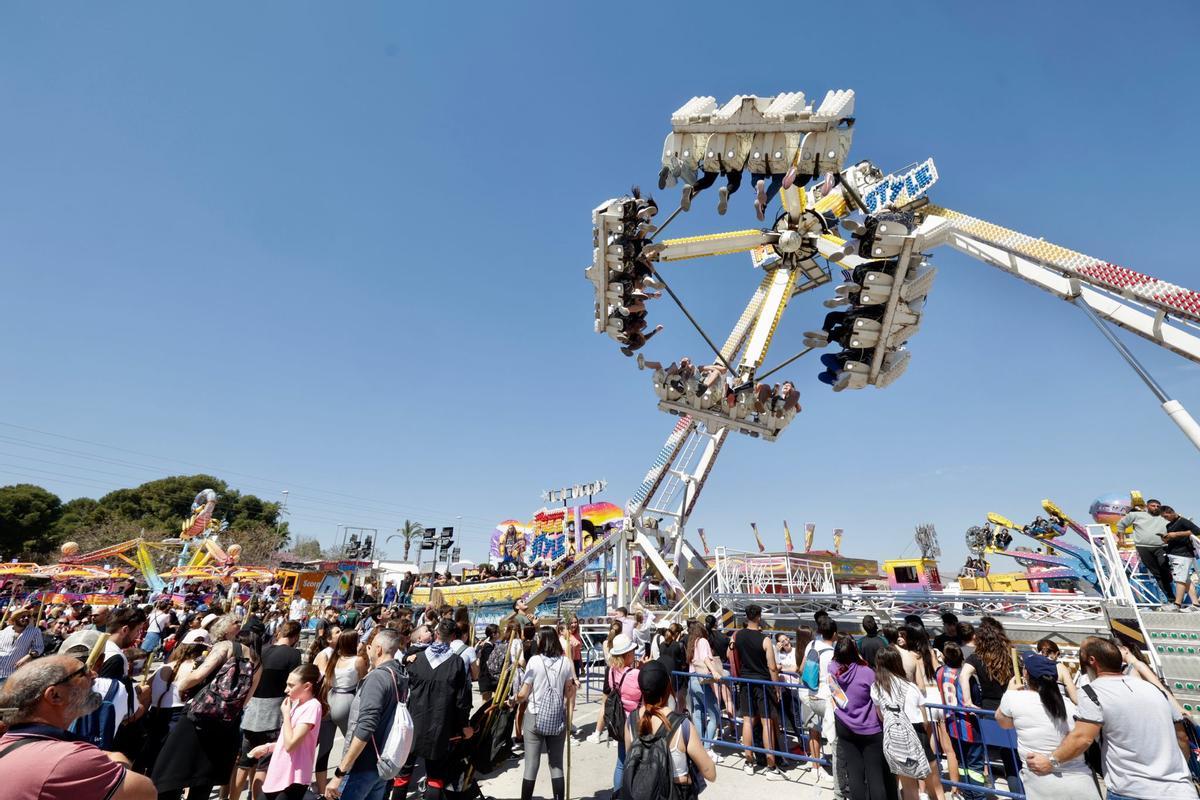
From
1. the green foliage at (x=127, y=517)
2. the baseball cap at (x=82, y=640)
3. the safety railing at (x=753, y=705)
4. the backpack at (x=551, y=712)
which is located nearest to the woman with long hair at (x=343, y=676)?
the backpack at (x=551, y=712)

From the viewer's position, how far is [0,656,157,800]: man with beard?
1.98 meters

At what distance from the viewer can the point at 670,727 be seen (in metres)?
3.43

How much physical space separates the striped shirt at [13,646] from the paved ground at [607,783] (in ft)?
26.2

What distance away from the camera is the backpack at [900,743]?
4.53 metres

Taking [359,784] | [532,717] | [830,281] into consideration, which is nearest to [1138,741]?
[532,717]

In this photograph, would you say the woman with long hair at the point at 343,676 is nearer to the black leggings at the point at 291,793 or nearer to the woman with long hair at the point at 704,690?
the black leggings at the point at 291,793

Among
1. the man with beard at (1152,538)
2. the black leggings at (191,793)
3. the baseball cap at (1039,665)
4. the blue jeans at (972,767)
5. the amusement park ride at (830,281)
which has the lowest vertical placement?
the blue jeans at (972,767)

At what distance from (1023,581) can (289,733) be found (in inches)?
1654

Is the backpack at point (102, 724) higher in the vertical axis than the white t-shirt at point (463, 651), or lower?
lower

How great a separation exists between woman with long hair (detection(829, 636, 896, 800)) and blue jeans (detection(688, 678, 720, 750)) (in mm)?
3013

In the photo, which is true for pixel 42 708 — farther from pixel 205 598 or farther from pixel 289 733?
pixel 205 598

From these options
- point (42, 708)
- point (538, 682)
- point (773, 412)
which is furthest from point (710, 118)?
point (42, 708)

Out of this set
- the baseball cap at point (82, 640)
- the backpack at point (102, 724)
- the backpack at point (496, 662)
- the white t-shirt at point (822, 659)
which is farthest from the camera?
the backpack at point (496, 662)

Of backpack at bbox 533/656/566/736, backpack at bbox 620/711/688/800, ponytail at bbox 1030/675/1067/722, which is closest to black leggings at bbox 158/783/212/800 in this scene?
backpack at bbox 533/656/566/736
